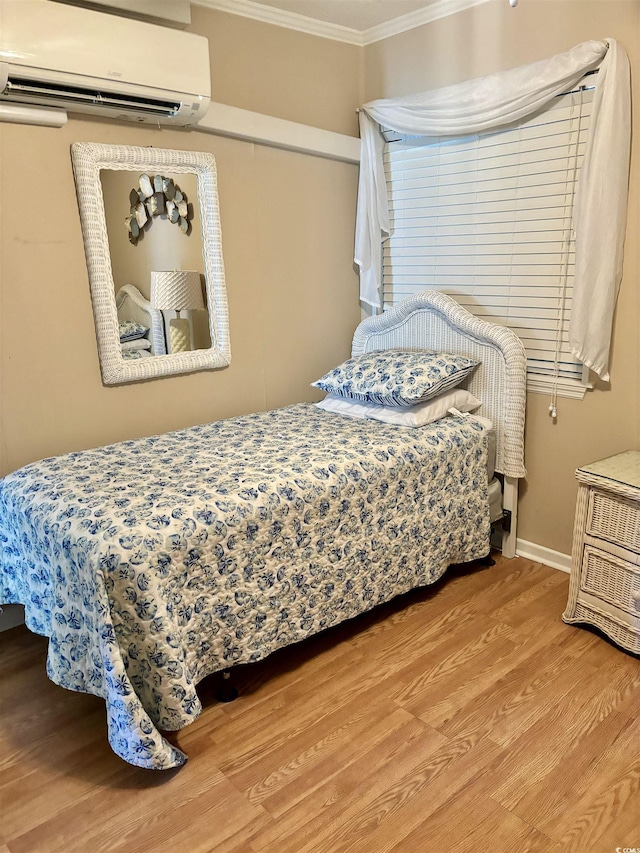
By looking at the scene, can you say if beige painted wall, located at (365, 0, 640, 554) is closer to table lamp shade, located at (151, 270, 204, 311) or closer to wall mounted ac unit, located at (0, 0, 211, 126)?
wall mounted ac unit, located at (0, 0, 211, 126)

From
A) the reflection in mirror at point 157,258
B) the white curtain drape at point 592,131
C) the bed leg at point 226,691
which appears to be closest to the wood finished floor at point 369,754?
the bed leg at point 226,691

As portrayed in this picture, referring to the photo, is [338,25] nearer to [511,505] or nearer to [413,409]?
[413,409]

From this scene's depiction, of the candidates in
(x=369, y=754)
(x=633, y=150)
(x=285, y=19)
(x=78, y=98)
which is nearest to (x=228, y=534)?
(x=369, y=754)

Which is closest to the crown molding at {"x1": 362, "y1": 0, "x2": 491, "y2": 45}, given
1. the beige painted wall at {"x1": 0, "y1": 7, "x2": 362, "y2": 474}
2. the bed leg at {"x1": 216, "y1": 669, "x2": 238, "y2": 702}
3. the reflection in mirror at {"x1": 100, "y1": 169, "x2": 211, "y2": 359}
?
the beige painted wall at {"x1": 0, "y1": 7, "x2": 362, "y2": 474}

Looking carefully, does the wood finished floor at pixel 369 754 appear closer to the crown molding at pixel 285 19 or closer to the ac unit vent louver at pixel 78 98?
the ac unit vent louver at pixel 78 98

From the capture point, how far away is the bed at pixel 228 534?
169 centimetres

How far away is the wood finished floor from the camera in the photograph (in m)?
1.56

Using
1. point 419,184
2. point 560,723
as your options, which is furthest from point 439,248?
point 560,723

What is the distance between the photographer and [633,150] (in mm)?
2336

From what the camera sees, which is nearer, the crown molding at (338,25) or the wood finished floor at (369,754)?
the wood finished floor at (369,754)

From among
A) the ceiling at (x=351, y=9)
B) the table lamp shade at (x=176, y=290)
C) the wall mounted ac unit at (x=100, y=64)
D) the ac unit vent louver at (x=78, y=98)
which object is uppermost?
the ceiling at (x=351, y=9)

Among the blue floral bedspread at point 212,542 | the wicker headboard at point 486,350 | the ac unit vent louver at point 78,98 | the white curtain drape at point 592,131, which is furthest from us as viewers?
the wicker headboard at point 486,350

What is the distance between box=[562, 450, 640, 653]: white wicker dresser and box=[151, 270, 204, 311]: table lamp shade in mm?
1743

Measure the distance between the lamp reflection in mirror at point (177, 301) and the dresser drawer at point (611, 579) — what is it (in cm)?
185
